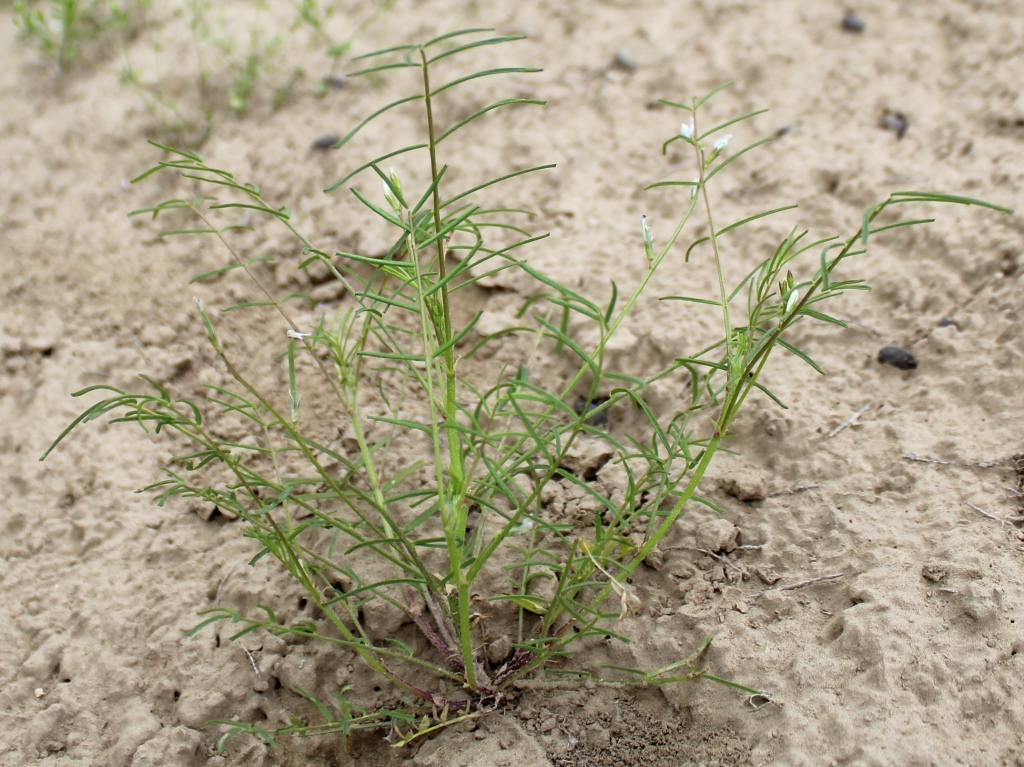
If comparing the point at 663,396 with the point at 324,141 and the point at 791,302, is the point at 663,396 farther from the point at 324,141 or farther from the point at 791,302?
the point at 324,141

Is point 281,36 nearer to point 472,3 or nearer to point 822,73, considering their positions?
point 472,3

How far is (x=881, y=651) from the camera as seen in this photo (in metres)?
1.54

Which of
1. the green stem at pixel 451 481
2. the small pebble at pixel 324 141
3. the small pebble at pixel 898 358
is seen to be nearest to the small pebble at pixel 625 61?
the small pebble at pixel 324 141

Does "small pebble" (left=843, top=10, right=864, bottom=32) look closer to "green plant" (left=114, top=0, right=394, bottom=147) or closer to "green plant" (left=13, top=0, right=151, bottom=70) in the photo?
"green plant" (left=114, top=0, right=394, bottom=147)

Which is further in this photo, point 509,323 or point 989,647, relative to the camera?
point 509,323

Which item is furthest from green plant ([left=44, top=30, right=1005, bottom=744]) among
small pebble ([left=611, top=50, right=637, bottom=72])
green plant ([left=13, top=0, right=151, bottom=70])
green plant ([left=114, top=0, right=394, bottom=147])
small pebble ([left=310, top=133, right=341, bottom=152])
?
green plant ([left=13, top=0, right=151, bottom=70])

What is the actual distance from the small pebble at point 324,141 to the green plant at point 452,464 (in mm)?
795

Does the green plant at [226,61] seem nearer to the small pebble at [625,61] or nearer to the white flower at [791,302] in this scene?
the small pebble at [625,61]

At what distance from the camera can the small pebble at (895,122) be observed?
2.77 meters

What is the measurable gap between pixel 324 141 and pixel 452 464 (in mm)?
1978

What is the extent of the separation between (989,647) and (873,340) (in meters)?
0.94

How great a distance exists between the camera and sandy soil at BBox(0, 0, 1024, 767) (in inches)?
63.4

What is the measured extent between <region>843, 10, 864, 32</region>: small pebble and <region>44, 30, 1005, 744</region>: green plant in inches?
47.4

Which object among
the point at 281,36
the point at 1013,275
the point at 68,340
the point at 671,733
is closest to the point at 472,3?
the point at 281,36
